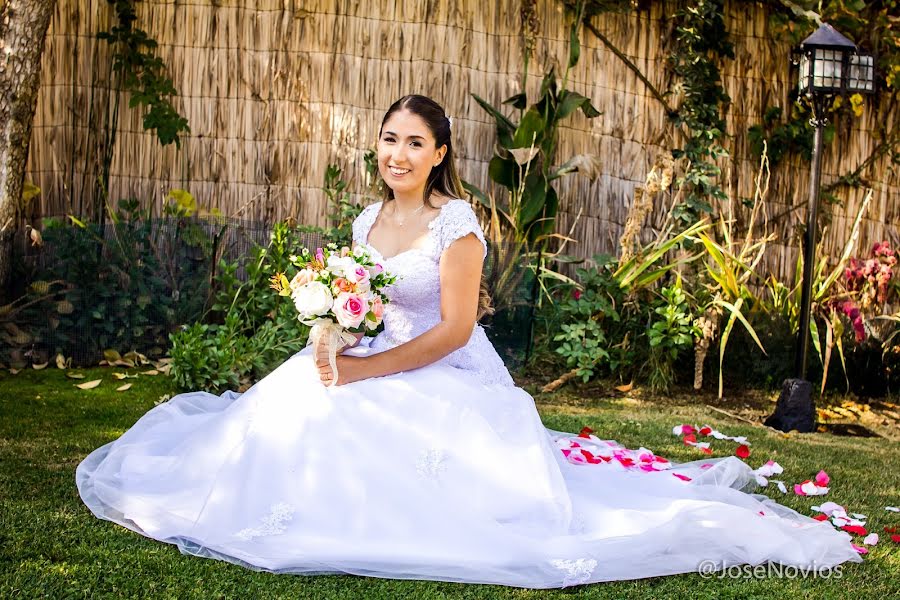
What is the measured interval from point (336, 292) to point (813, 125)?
3124 mm

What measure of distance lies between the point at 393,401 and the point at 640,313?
10.3ft

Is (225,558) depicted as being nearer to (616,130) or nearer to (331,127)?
(331,127)

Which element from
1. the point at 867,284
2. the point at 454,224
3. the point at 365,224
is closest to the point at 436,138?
the point at 454,224

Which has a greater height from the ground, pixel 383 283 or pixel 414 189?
pixel 414 189

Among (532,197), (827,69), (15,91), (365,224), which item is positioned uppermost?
(827,69)

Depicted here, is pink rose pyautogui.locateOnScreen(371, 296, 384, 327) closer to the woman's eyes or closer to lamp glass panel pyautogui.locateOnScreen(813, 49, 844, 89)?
the woman's eyes

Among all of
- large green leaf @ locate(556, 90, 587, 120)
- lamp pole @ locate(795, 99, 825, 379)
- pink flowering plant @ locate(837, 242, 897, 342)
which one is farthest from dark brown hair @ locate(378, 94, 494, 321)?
pink flowering plant @ locate(837, 242, 897, 342)

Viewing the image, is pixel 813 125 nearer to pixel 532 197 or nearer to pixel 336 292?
pixel 532 197

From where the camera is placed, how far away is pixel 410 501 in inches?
106

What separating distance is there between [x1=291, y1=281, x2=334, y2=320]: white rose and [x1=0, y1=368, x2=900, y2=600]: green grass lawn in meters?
0.75

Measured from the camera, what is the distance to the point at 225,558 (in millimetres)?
2607

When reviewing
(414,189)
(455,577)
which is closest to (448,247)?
(414,189)

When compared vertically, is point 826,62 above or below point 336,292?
above

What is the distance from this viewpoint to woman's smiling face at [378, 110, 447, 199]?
3.16m
